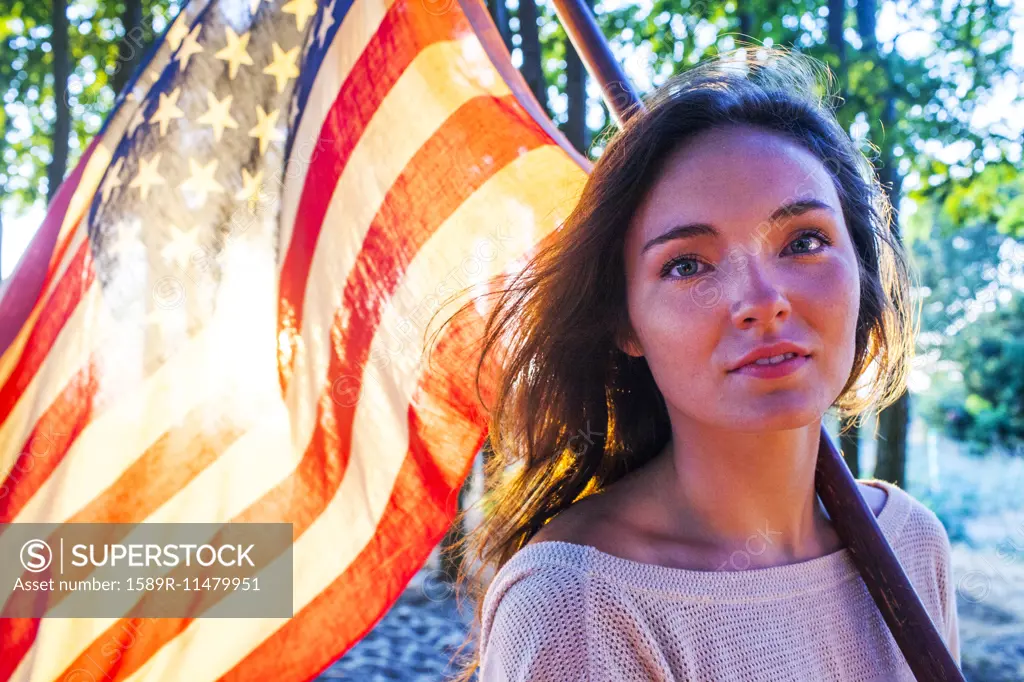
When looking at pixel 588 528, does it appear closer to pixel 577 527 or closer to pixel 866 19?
pixel 577 527

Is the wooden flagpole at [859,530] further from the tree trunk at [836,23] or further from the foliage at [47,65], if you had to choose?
the foliage at [47,65]

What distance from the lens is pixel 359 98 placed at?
2695 mm

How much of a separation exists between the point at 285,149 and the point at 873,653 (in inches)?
80.2

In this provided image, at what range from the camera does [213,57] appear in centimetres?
264

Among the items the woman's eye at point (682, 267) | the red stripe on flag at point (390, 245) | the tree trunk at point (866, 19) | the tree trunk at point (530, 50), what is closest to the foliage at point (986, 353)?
the tree trunk at point (866, 19)

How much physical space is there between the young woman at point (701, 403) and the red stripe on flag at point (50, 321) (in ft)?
3.68

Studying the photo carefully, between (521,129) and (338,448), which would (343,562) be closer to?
(338,448)

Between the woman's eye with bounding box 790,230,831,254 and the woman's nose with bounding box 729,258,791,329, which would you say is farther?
the woman's eye with bounding box 790,230,831,254

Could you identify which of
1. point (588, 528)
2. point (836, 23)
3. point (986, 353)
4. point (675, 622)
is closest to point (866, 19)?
point (836, 23)

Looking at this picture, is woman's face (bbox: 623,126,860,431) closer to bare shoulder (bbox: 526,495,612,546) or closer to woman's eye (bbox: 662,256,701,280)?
woman's eye (bbox: 662,256,701,280)

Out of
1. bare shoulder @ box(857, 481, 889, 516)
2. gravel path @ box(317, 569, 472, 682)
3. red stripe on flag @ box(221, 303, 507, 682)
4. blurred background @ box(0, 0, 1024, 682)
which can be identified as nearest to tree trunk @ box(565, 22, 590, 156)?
blurred background @ box(0, 0, 1024, 682)

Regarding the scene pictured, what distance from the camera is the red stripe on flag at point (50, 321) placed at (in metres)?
2.46

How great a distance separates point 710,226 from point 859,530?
2.85 ft

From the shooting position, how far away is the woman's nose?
1.83 metres
